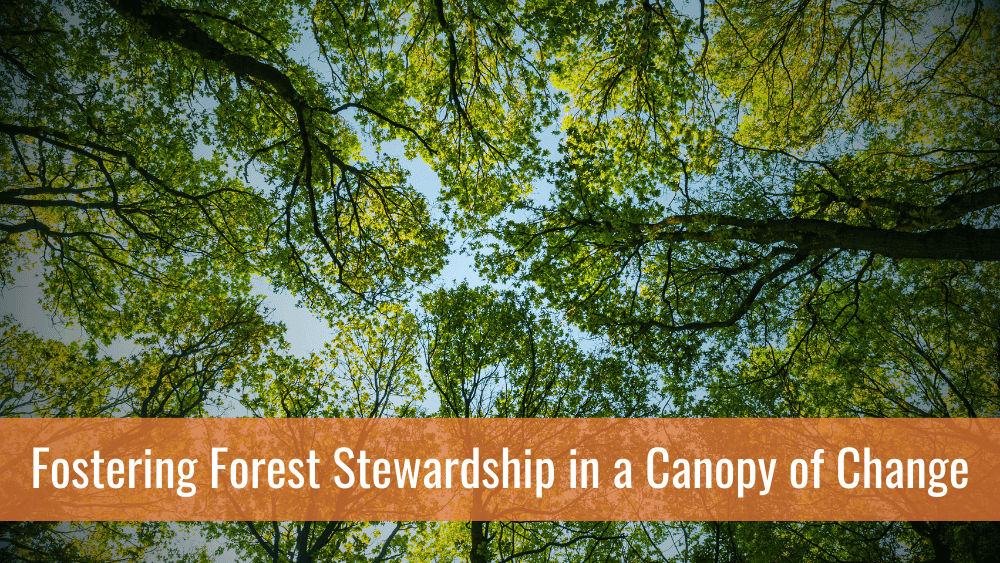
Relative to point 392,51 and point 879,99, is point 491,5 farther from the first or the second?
point 879,99

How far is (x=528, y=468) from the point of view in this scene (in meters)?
13.3

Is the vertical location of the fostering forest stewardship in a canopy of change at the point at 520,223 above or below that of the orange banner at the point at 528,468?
above

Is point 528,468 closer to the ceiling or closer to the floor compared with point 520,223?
closer to the floor

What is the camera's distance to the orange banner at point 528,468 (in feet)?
40.6

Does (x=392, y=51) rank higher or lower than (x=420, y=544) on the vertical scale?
higher

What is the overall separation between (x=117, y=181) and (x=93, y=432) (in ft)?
→ 23.8

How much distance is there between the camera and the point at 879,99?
10.8m

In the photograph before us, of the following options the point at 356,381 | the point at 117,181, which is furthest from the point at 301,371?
the point at 117,181

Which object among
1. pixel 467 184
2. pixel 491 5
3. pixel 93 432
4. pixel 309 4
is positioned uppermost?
pixel 309 4

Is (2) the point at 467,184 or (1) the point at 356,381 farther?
(1) the point at 356,381

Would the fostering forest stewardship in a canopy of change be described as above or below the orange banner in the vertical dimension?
above

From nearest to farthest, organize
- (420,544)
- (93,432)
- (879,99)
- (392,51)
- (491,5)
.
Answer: (491,5), (879,99), (392,51), (93,432), (420,544)

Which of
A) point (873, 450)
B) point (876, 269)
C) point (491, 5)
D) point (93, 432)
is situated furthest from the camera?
point (876, 269)

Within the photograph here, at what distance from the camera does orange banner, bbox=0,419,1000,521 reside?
12.4 meters
